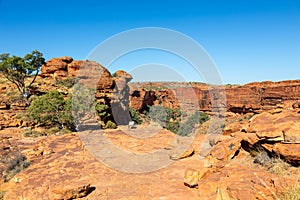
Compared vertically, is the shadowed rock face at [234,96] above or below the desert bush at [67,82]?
below

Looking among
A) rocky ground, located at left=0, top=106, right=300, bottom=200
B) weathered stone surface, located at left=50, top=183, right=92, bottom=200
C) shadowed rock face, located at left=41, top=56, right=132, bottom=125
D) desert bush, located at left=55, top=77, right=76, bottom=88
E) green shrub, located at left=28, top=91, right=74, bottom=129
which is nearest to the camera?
rocky ground, located at left=0, top=106, right=300, bottom=200

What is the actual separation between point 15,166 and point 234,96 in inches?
1406

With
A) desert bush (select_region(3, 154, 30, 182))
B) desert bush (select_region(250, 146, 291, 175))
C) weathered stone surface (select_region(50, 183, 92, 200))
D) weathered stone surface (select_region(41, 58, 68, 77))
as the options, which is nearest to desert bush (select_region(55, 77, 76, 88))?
weathered stone surface (select_region(41, 58, 68, 77))

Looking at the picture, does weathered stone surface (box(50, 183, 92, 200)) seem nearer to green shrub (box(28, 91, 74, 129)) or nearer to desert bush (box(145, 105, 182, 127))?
green shrub (box(28, 91, 74, 129))

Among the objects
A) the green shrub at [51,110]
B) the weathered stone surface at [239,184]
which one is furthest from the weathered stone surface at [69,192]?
the green shrub at [51,110]

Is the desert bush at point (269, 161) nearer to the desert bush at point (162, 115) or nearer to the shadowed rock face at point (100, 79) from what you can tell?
the shadowed rock face at point (100, 79)

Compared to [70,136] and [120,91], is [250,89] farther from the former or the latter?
[70,136]

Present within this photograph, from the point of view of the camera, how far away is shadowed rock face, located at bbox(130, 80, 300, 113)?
30.8 meters

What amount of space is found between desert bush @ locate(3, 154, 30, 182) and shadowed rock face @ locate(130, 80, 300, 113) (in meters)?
25.4

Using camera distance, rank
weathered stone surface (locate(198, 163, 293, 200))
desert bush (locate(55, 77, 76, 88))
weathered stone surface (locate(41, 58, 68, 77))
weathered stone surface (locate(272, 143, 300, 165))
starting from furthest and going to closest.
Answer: weathered stone surface (locate(41, 58, 68, 77)), desert bush (locate(55, 77, 76, 88)), weathered stone surface (locate(272, 143, 300, 165)), weathered stone surface (locate(198, 163, 293, 200))

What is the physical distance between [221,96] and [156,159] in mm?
34459

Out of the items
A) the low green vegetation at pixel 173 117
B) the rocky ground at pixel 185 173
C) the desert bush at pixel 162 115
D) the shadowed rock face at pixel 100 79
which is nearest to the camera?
the rocky ground at pixel 185 173

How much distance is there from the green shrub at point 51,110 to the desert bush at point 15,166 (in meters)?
8.47

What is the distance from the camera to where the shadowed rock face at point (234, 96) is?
3077 centimetres
